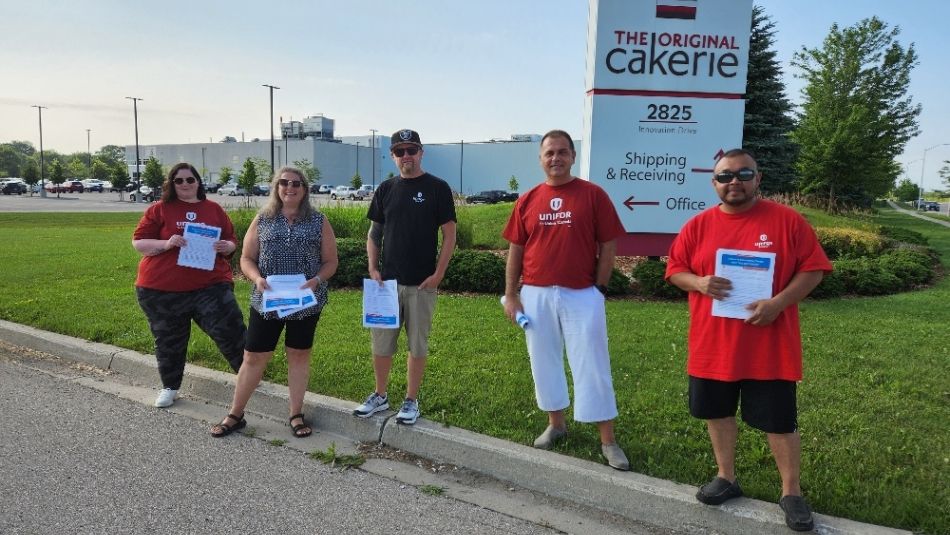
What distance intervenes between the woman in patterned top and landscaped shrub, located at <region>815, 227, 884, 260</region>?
1217 centimetres

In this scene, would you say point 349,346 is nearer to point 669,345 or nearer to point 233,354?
point 233,354

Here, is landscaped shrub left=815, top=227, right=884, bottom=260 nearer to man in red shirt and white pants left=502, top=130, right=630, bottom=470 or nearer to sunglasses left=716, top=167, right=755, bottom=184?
man in red shirt and white pants left=502, top=130, right=630, bottom=470

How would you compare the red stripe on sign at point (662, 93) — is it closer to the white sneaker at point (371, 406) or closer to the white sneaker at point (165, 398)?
the white sneaker at point (371, 406)

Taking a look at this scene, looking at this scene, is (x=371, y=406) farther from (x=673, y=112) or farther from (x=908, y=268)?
(x=908, y=268)

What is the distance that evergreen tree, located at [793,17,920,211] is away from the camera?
32938mm

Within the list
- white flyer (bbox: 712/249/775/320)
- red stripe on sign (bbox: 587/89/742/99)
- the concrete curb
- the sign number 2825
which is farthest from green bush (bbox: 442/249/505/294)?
white flyer (bbox: 712/249/775/320)

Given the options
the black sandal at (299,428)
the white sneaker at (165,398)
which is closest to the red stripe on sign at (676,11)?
the black sandal at (299,428)

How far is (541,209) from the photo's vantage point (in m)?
3.78

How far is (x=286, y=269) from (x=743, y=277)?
2.88 m

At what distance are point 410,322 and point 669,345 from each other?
3228mm

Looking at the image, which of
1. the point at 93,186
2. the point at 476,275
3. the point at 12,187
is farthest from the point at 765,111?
the point at 93,186

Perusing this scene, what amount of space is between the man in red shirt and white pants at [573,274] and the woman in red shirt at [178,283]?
2.57 meters

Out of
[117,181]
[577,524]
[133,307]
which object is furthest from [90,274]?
[117,181]

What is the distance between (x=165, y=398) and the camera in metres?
5.05
